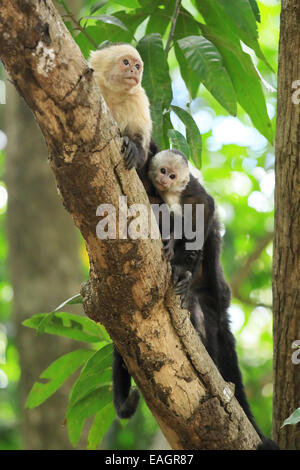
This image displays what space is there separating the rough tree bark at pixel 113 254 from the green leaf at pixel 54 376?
776mm

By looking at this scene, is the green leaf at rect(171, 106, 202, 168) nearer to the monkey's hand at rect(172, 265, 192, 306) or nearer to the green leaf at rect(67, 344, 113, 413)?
the monkey's hand at rect(172, 265, 192, 306)

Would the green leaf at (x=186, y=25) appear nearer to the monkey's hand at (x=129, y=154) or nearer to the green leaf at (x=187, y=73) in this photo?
the green leaf at (x=187, y=73)

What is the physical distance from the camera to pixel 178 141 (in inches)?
96.0

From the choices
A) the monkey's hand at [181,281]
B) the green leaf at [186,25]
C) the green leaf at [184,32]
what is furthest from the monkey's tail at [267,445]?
the green leaf at [186,25]

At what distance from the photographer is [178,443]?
2113mm

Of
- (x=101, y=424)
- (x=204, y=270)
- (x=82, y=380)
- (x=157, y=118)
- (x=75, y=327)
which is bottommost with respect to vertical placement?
(x=101, y=424)

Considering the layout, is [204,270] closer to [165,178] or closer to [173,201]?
[173,201]

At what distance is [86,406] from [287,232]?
1.15m

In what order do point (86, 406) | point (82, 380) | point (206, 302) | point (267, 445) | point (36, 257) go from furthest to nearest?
1. point (36, 257)
2. point (206, 302)
3. point (86, 406)
4. point (82, 380)
5. point (267, 445)

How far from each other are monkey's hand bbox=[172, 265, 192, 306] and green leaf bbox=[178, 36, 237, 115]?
743 millimetres

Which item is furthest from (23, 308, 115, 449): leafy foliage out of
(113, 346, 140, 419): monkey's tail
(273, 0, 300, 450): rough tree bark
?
(273, 0, 300, 450): rough tree bark

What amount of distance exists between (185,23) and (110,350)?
4.77ft

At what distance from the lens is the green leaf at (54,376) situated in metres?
2.73

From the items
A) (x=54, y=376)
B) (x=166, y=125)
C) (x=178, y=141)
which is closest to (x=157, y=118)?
(x=166, y=125)
